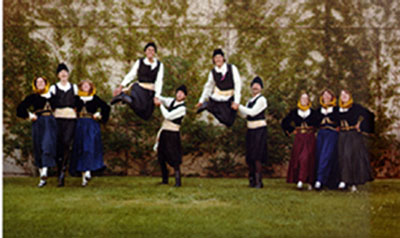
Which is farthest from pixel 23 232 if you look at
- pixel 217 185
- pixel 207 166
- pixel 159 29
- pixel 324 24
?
pixel 324 24

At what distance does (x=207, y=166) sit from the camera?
768 centimetres

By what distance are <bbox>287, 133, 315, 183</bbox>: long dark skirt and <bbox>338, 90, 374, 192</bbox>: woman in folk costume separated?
0.34 metres

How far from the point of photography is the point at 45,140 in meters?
5.84

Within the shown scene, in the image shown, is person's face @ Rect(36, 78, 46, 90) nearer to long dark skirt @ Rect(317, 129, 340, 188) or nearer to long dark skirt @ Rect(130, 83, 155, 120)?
long dark skirt @ Rect(130, 83, 155, 120)

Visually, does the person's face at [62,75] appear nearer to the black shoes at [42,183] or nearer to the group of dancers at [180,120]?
the group of dancers at [180,120]

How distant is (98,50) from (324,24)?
3.68 meters

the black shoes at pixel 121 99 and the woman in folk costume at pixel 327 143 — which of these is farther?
the woman in folk costume at pixel 327 143

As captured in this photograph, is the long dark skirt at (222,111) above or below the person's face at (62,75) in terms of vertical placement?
below

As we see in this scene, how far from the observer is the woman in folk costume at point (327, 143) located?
19.6ft

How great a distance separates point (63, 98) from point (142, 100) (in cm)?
97

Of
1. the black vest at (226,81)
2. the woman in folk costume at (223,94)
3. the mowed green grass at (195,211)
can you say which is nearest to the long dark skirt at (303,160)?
the mowed green grass at (195,211)

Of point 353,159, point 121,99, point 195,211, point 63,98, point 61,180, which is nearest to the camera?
point 195,211

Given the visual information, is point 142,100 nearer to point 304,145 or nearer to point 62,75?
point 62,75

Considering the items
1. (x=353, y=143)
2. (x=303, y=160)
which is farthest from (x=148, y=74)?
(x=353, y=143)
